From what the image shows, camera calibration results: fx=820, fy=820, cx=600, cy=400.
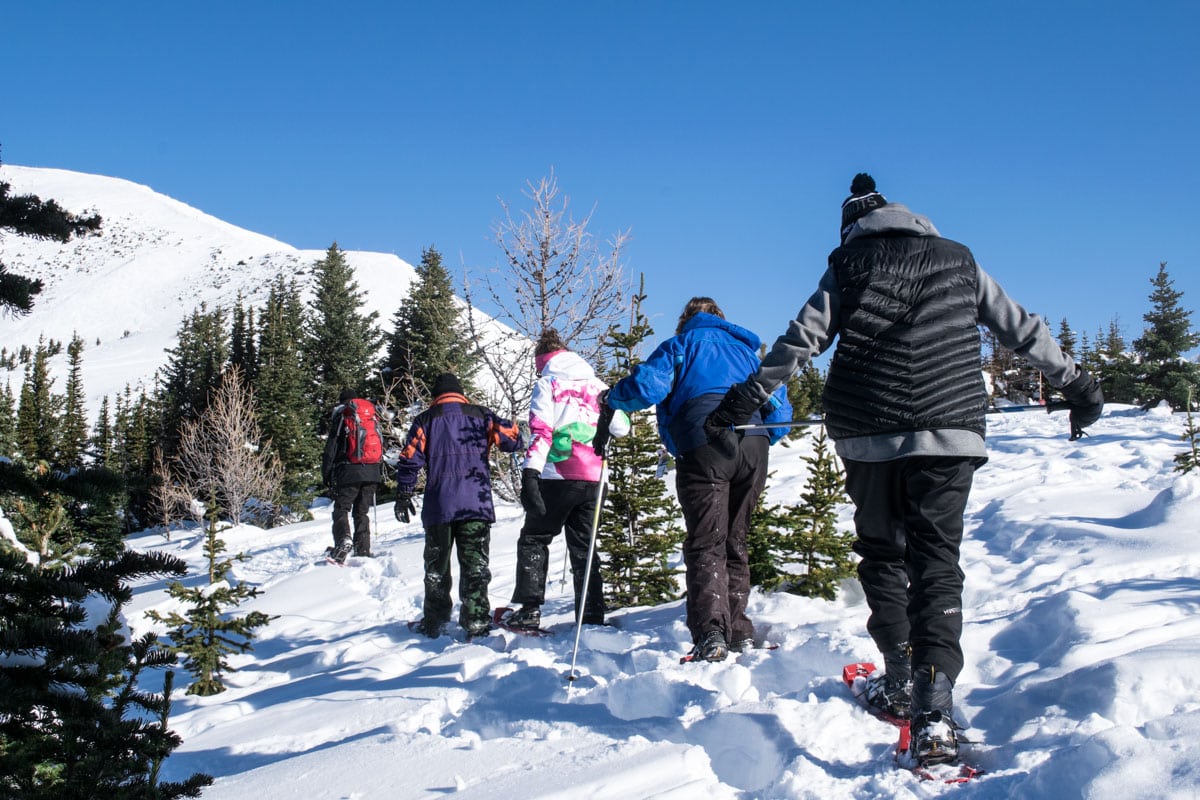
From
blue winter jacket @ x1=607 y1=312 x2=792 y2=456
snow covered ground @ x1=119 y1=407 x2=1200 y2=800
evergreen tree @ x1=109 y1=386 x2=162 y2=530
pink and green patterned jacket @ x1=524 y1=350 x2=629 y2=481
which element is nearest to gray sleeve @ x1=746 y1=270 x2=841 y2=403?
blue winter jacket @ x1=607 y1=312 x2=792 y2=456

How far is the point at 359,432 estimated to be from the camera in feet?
34.8

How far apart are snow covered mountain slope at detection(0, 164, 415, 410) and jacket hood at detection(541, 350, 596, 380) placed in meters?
78.2

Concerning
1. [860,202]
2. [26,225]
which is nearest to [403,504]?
[26,225]

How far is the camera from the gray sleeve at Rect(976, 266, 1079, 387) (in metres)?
3.12

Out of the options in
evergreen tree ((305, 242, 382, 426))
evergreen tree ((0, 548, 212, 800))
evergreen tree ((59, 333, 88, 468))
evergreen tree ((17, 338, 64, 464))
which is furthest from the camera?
evergreen tree ((59, 333, 88, 468))

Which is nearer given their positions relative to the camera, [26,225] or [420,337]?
[26,225]

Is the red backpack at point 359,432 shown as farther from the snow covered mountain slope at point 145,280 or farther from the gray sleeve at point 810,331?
the snow covered mountain slope at point 145,280

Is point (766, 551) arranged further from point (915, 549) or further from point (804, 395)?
point (804, 395)

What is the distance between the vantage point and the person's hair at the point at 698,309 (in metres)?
4.77

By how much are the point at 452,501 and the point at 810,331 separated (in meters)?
3.65

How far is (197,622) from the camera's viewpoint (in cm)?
626

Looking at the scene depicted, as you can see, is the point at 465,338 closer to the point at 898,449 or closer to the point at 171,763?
the point at 171,763

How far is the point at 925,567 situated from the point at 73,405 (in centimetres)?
7145

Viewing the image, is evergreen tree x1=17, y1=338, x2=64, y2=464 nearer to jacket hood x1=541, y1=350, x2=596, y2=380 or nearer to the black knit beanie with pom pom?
jacket hood x1=541, y1=350, x2=596, y2=380
